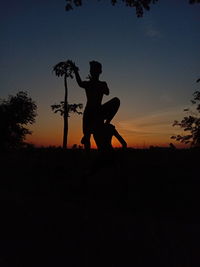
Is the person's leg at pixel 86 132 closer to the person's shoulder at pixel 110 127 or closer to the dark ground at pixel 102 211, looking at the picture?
the person's shoulder at pixel 110 127

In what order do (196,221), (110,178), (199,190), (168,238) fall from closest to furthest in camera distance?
(168,238), (196,221), (199,190), (110,178)

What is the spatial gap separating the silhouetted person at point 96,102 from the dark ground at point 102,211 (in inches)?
36.6

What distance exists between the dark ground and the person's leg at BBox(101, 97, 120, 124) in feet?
2.96

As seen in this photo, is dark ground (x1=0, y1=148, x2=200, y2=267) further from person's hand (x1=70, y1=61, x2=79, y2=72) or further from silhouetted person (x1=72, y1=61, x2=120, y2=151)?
person's hand (x1=70, y1=61, x2=79, y2=72)

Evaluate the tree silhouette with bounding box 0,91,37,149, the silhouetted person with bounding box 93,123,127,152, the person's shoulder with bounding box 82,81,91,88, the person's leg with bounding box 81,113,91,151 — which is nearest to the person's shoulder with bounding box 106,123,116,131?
the silhouetted person with bounding box 93,123,127,152

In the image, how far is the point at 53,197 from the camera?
10.7 metres

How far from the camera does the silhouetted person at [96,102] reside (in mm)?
10578

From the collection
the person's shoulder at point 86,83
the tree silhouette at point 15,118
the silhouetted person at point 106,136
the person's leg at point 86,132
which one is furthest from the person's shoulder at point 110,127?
the tree silhouette at point 15,118

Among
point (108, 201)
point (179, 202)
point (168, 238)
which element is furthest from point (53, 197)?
point (168, 238)

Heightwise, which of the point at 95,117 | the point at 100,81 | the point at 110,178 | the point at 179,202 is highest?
the point at 100,81

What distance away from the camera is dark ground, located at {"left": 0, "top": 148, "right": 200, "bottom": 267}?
6027 millimetres

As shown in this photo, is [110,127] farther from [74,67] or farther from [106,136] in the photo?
[74,67]

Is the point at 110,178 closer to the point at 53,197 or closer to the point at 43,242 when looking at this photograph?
the point at 53,197

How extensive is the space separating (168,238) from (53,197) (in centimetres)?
434
